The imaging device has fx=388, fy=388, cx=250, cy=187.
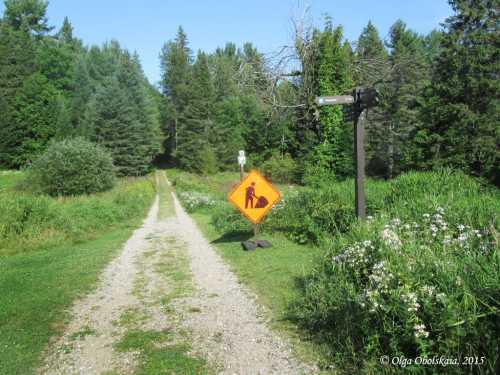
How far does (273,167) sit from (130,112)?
73.1 feet

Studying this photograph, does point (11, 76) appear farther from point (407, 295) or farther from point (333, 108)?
point (407, 295)

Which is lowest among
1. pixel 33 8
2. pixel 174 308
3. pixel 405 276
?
pixel 174 308

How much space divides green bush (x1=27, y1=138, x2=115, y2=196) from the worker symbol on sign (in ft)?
77.3

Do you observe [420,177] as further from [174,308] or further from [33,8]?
[33,8]

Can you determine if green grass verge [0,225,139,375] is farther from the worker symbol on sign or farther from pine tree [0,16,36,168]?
pine tree [0,16,36,168]

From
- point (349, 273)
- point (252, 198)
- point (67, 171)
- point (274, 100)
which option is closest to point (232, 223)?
point (252, 198)

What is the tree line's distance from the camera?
26.3 metres

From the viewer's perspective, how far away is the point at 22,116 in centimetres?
5603

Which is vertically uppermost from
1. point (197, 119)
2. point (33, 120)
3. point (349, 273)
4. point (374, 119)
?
point (33, 120)

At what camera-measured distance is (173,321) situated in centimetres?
512

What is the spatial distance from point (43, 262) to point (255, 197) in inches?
216

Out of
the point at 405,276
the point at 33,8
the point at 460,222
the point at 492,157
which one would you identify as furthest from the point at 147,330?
the point at 33,8

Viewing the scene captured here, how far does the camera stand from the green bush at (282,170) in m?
44.0

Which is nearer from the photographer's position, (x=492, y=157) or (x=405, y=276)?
(x=405, y=276)
